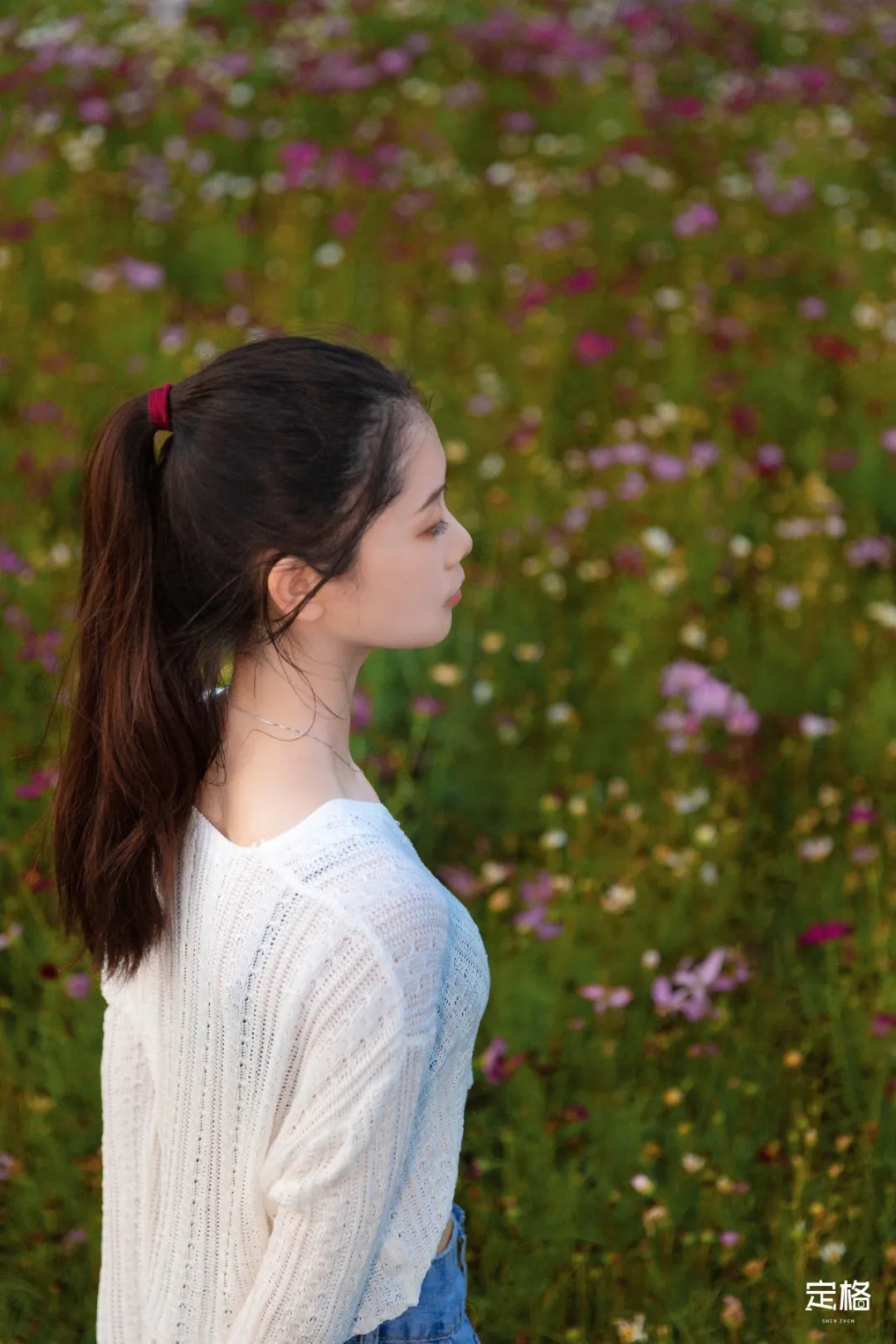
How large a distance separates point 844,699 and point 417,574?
88.8 inches

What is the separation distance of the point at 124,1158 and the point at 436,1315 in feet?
1.28

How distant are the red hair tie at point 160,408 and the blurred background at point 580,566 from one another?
1.18m

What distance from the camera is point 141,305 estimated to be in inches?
186

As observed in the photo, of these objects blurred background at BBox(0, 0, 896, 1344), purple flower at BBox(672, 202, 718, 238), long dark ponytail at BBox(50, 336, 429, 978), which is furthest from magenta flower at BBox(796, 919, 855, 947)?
purple flower at BBox(672, 202, 718, 238)

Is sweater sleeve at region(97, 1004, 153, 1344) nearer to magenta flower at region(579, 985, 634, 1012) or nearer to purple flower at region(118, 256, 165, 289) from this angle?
magenta flower at region(579, 985, 634, 1012)

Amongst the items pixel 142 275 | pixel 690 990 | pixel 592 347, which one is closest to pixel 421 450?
pixel 690 990

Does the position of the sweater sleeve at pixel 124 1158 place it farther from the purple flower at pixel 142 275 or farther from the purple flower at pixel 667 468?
the purple flower at pixel 142 275

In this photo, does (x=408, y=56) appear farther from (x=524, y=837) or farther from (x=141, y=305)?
(x=524, y=837)

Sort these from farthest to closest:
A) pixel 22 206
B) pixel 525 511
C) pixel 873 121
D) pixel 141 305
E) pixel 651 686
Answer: pixel 873 121
pixel 22 206
pixel 141 305
pixel 525 511
pixel 651 686

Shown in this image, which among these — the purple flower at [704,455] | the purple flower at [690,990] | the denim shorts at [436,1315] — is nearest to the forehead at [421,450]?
the denim shorts at [436,1315]

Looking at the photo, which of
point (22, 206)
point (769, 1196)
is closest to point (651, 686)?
point (769, 1196)

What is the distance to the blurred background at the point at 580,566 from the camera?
227cm

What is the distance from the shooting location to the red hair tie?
1.36m

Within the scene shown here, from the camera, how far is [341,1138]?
4.14 ft
